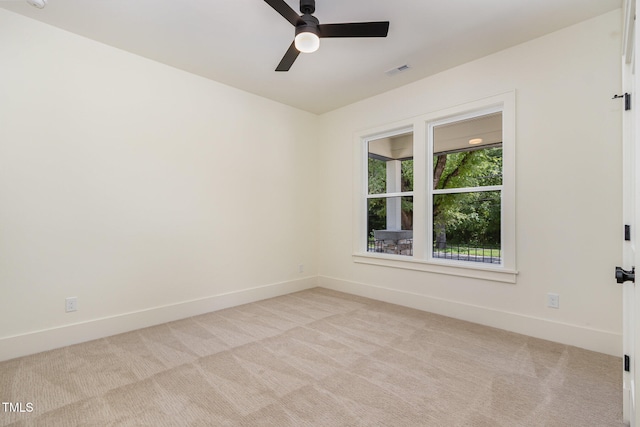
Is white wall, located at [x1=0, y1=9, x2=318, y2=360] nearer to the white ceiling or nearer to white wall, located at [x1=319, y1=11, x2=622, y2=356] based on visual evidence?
the white ceiling

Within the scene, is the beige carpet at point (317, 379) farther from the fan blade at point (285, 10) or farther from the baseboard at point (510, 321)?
the fan blade at point (285, 10)

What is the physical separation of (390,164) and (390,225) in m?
0.85

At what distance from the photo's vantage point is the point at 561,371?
2.19m

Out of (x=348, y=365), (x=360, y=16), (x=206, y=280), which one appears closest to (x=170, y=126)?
(x=206, y=280)

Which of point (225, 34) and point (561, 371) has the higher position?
point (225, 34)

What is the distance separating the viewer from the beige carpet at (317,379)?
172 centimetres

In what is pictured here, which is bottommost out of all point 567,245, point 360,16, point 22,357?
point 22,357

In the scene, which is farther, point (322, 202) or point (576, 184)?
point (322, 202)

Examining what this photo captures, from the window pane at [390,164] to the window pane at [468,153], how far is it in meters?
0.37

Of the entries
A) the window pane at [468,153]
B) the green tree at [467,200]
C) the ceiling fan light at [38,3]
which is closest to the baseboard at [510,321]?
the green tree at [467,200]

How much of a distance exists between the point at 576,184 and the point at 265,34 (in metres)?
3.07

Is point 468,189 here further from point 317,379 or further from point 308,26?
point 317,379

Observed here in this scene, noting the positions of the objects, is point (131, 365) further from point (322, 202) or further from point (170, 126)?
point (322, 202)

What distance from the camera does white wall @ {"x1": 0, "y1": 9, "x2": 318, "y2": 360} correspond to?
2488 mm
